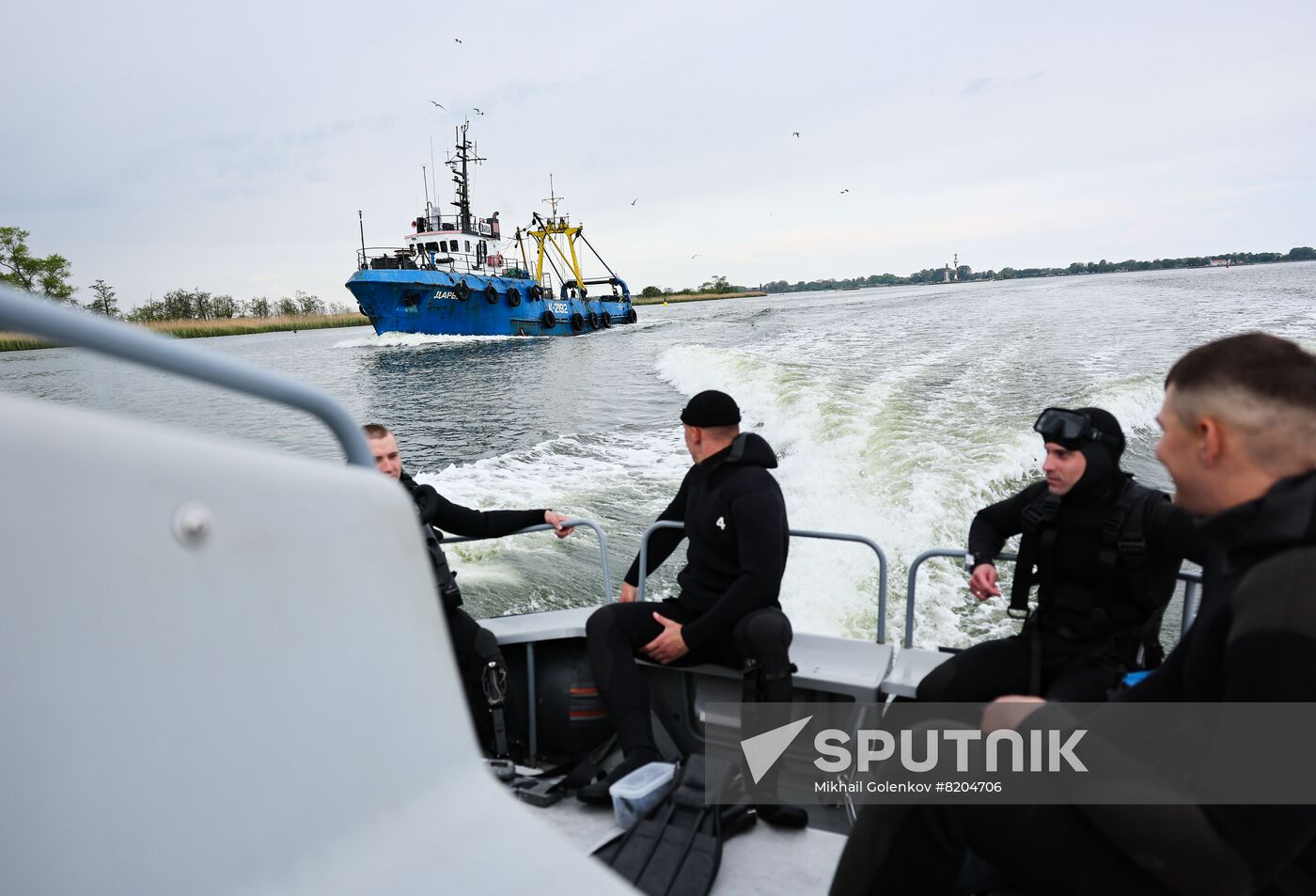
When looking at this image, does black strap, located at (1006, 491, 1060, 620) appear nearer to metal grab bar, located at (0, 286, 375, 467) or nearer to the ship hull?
metal grab bar, located at (0, 286, 375, 467)

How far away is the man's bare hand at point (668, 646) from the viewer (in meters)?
2.79

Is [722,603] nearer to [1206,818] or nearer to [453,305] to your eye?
[1206,818]

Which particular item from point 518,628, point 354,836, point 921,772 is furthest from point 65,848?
point 518,628

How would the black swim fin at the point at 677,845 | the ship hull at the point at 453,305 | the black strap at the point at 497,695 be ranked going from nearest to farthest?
1. the black swim fin at the point at 677,845
2. the black strap at the point at 497,695
3. the ship hull at the point at 453,305

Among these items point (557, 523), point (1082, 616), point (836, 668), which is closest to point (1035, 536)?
point (1082, 616)

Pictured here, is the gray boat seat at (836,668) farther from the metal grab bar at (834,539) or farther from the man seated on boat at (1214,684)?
the man seated on boat at (1214,684)

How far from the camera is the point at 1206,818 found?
115 centimetres

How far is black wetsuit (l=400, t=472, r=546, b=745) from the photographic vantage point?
2.97 m

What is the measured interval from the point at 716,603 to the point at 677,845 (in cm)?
87

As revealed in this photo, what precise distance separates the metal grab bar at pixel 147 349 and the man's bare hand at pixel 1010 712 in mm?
1253

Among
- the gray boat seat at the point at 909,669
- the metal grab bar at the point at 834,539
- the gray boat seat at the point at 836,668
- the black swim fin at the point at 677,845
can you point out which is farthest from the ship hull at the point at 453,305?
the black swim fin at the point at 677,845

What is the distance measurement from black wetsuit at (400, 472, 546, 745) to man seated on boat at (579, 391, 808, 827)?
0.45 m

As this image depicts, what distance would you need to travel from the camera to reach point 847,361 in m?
18.0

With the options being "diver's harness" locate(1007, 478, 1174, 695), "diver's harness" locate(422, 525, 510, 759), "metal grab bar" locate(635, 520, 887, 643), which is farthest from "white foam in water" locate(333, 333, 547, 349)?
"diver's harness" locate(1007, 478, 1174, 695)
